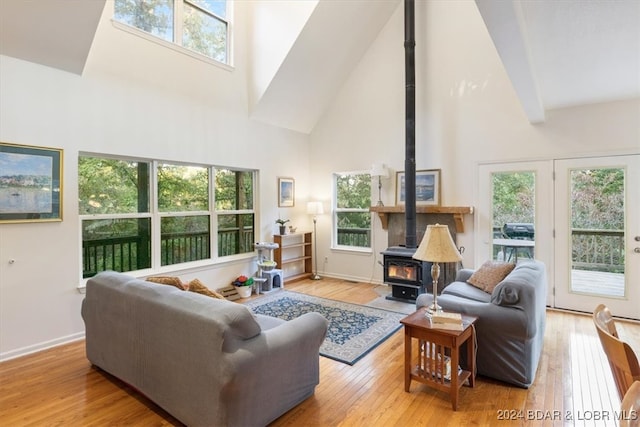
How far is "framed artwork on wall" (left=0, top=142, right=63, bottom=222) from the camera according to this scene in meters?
3.22

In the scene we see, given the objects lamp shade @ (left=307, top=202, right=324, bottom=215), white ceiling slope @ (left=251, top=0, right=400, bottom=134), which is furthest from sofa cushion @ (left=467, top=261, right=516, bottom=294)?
white ceiling slope @ (left=251, top=0, right=400, bottom=134)

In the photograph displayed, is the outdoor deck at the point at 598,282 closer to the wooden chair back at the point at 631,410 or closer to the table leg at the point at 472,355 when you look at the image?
the table leg at the point at 472,355

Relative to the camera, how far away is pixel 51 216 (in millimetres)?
3518

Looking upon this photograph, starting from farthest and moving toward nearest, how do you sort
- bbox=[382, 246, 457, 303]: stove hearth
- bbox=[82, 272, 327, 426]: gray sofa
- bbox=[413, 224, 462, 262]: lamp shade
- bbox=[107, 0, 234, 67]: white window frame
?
bbox=[382, 246, 457, 303]: stove hearth, bbox=[107, 0, 234, 67]: white window frame, bbox=[413, 224, 462, 262]: lamp shade, bbox=[82, 272, 327, 426]: gray sofa

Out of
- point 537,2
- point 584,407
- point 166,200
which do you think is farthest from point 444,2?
point 584,407

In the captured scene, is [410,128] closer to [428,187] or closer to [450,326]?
[428,187]

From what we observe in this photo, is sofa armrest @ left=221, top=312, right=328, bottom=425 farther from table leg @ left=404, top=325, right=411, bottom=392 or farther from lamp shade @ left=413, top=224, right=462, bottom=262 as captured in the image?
lamp shade @ left=413, top=224, right=462, bottom=262

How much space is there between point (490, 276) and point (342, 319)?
1777 millimetres

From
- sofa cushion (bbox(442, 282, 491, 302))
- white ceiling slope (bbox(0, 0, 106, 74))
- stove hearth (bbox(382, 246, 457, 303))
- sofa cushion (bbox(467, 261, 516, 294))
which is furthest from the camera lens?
stove hearth (bbox(382, 246, 457, 303))

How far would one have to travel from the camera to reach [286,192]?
641 cm

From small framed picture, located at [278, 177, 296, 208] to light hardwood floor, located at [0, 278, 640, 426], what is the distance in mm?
3585

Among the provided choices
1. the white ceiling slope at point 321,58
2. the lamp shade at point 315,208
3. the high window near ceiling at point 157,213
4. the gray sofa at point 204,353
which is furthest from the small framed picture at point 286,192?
the gray sofa at point 204,353

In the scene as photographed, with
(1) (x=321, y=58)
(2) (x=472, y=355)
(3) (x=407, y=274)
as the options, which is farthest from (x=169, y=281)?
(1) (x=321, y=58)

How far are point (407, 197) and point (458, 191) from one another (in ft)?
2.84
